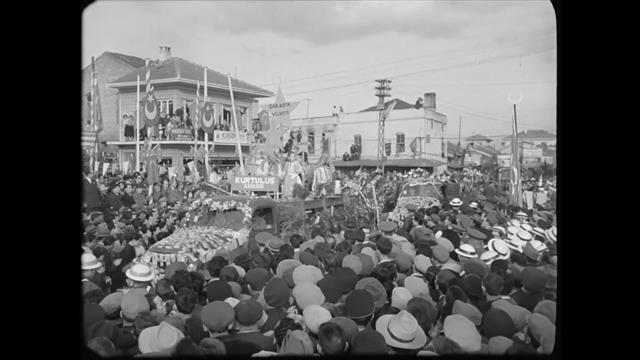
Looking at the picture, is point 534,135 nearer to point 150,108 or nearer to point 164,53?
point 164,53

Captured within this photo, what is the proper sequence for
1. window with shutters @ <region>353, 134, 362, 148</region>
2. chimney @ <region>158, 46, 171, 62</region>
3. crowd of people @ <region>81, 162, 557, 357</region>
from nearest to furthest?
crowd of people @ <region>81, 162, 557, 357</region> < chimney @ <region>158, 46, 171, 62</region> < window with shutters @ <region>353, 134, 362, 148</region>

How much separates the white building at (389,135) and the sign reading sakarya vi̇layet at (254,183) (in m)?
0.67

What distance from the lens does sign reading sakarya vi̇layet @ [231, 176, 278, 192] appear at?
216 inches

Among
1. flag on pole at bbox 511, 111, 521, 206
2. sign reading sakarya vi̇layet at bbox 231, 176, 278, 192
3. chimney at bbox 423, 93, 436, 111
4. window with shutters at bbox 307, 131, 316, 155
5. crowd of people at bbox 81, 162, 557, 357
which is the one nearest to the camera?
crowd of people at bbox 81, 162, 557, 357

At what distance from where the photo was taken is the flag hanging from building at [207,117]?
5199 mm

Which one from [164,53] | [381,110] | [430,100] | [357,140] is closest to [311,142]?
[357,140]

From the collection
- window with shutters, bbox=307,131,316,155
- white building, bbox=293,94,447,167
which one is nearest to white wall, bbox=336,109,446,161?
white building, bbox=293,94,447,167

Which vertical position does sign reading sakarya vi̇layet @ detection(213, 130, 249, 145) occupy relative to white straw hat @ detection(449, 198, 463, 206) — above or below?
above

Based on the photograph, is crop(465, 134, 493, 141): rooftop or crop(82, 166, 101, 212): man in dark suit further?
crop(465, 134, 493, 141): rooftop

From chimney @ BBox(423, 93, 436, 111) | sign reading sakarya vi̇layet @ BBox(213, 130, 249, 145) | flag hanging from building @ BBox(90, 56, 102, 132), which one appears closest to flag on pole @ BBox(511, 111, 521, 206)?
chimney @ BBox(423, 93, 436, 111)

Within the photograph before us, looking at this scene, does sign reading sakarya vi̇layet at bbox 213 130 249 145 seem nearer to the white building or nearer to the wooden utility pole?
the white building

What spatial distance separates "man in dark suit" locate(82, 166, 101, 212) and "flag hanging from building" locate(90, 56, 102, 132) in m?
0.41

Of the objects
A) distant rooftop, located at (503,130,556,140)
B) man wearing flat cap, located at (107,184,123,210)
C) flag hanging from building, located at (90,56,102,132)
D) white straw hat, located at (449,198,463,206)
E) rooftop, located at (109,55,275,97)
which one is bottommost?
white straw hat, located at (449,198,463,206)

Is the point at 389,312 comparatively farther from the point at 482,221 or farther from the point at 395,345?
the point at 482,221
